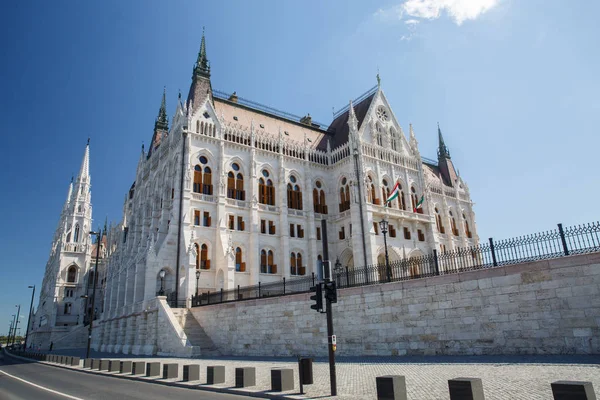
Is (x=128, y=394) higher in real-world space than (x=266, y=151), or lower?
lower

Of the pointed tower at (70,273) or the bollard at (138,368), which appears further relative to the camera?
the pointed tower at (70,273)

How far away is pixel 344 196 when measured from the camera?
43125 millimetres

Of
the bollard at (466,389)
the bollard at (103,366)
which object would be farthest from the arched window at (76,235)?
the bollard at (466,389)

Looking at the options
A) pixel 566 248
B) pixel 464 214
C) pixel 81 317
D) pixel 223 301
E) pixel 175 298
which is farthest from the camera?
pixel 81 317

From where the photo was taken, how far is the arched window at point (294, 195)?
41.9 metres

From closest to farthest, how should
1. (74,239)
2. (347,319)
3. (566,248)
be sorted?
(566,248), (347,319), (74,239)

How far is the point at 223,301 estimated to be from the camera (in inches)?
1093

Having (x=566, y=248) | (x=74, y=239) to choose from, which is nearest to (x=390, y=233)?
(x=566, y=248)

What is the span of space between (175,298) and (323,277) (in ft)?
79.5

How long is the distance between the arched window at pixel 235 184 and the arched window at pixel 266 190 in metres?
1.85

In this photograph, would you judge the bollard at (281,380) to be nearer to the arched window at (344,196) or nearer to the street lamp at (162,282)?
the street lamp at (162,282)

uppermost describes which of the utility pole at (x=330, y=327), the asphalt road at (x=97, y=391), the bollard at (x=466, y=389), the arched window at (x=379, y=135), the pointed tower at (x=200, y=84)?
the pointed tower at (x=200, y=84)

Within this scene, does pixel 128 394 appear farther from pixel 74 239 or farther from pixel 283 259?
pixel 74 239

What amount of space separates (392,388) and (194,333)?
21.7 meters
